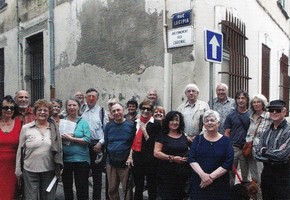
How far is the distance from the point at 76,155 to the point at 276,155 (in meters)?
2.55

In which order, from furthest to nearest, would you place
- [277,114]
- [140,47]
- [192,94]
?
[140,47] < [192,94] < [277,114]

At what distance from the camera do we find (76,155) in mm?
5105

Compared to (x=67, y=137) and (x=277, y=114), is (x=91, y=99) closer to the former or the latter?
(x=67, y=137)

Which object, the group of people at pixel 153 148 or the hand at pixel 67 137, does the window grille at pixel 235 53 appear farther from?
the hand at pixel 67 137

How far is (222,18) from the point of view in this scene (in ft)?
22.1

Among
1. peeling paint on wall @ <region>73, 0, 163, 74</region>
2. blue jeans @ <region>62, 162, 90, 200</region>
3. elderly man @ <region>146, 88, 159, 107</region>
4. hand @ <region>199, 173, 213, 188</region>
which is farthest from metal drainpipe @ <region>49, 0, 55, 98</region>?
hand @ <region>199, 173, 213, 188</region>

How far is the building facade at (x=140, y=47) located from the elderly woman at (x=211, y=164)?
160 centimetres

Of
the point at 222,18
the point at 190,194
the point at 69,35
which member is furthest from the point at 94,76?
the point at 190,194

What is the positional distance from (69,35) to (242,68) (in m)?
4.24

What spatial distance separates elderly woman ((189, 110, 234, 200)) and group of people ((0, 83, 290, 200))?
0.01 meters

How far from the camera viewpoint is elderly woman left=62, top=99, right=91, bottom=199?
201 inches

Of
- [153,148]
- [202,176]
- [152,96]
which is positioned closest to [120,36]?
[152,96]

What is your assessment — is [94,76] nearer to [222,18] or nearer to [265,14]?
[222,18]

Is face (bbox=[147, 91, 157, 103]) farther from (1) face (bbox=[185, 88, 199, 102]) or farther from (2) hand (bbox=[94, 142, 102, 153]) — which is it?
(2) hand (bbox=[94, 142, 102, 153])
